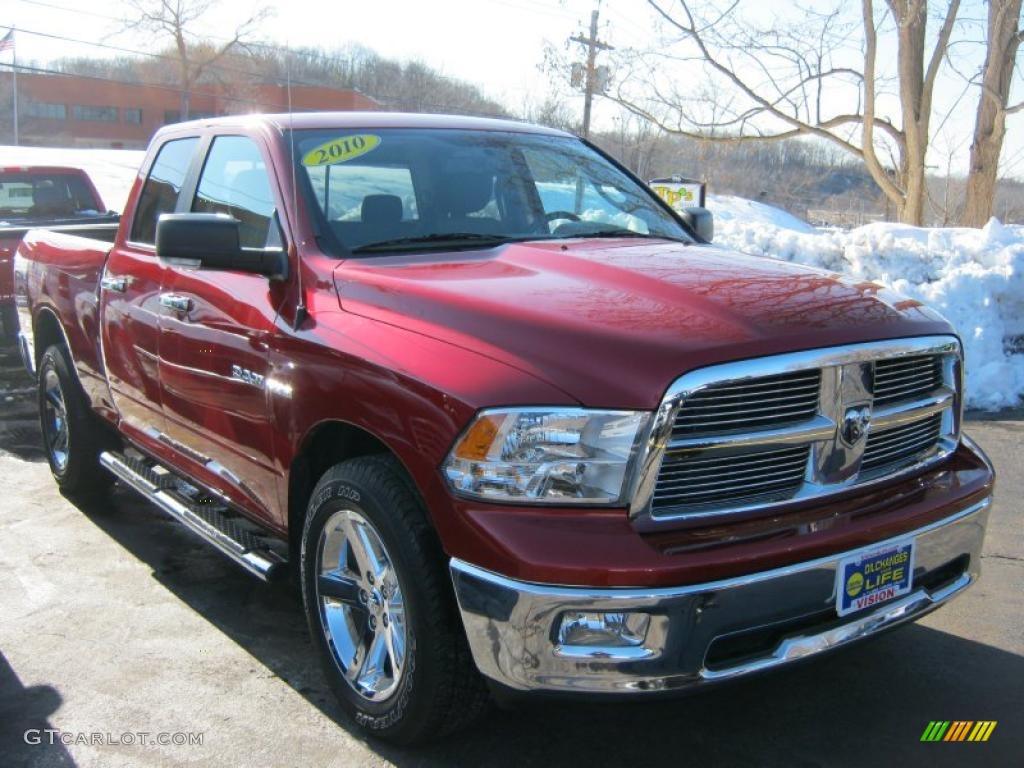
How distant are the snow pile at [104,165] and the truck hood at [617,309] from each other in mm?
24660

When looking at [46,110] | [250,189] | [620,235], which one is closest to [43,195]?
[250,189]

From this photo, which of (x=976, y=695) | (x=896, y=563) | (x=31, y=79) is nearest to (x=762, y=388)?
(x=896, y=563)

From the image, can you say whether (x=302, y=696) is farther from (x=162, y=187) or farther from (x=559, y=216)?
(x=162, y=187)

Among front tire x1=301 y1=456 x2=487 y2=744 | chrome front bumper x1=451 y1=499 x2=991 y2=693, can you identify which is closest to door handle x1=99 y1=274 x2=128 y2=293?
front tire x1=301 y1=456 x2=487 y2=744

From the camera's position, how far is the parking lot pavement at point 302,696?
307cm

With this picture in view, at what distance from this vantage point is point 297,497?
344 centimetres

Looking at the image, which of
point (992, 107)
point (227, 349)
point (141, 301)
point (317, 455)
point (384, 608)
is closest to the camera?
point (384, 608)

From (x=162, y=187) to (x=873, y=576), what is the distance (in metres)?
3.57

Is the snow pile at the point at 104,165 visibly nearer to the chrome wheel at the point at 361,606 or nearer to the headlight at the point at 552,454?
the chrome wheel at the point at 361,606

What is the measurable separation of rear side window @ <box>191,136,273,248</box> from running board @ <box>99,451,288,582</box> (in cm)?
110

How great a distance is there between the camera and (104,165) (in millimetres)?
35688

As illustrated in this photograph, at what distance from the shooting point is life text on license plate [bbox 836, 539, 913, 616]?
106 inches

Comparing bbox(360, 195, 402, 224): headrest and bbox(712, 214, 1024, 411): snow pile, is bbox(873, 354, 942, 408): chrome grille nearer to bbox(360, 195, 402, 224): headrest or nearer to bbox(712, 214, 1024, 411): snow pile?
bbox(360, 195, 402, 224): headrest

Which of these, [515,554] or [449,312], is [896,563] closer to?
[515,554]
